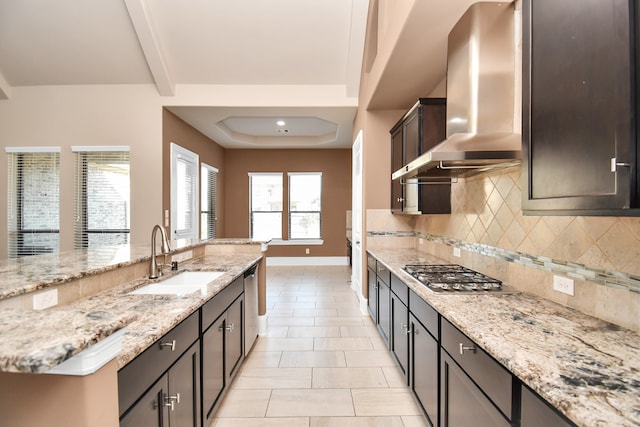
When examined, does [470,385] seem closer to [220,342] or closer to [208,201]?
[220,342]

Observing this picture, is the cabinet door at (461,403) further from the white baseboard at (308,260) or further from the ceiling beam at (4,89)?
the ceiling beam at (4,89)

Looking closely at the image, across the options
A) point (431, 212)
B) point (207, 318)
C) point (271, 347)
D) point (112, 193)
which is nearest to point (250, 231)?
point (112, 193)

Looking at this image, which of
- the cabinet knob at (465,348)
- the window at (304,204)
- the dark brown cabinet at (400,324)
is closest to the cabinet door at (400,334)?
the dark brown cabinet at (400,324)

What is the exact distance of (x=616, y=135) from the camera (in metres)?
0.88

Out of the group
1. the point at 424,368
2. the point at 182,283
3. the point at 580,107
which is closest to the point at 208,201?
the point at 182,283

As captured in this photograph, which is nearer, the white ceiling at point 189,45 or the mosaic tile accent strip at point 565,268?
the mosaic tile accent strip at point 565,268

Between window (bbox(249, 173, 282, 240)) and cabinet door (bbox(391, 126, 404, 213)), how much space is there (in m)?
4.23

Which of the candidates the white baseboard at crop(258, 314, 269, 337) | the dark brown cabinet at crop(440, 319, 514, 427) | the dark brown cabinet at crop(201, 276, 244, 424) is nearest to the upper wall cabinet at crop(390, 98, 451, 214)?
the dark brown cabinet at crop(440, 319, 514, 427)

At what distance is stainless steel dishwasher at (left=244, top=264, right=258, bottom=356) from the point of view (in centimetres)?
268

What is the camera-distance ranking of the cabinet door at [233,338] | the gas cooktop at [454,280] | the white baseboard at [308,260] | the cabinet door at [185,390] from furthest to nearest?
the white baseboard at [308,260]
the cabinet door at [233,338]
the gas cooktop at [454,280]
the cabinet door at [185,390]

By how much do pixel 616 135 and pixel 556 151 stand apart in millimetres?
234

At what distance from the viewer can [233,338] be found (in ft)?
7.52

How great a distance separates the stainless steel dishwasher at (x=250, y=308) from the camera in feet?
8.80

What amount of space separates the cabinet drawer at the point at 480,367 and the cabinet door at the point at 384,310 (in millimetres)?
1237
